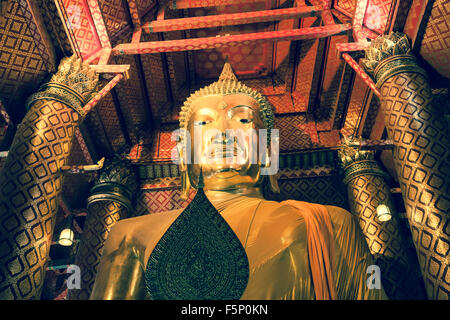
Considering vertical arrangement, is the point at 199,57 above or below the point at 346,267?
above

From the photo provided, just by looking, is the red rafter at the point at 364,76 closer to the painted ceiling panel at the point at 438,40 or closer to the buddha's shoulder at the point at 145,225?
the painted ceiling panel at the point at 438,40

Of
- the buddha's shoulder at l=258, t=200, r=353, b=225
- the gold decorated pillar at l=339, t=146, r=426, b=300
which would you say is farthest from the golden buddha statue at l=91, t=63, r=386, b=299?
the gold decorated pillar at l=339, t=146, r=426, b=300

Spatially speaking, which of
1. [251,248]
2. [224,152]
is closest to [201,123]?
[224,152]

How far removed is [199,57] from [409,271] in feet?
16.8

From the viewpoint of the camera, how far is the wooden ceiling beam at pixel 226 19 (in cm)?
503

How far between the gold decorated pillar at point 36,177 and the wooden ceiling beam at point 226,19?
1.72m

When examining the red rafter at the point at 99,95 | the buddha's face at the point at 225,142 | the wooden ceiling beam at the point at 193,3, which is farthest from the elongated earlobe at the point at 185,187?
the wooden ceiling beam at the point at 193,3

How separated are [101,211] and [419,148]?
3.77 meters

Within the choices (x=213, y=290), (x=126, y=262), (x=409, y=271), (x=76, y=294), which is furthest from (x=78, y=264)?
(x=409, y=271)

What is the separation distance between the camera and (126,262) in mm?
2703

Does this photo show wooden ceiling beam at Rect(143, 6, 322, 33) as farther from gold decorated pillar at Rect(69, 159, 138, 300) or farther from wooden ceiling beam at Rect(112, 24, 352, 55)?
gold decorated pillar at Rect(69, 159, 138, 300)

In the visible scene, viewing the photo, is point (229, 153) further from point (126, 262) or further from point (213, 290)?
point (213, 290)

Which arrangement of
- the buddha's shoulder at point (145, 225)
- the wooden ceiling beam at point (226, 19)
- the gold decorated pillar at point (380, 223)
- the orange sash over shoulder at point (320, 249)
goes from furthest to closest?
the wooden ceiling beam at point (226, 19) → the gold decorated pillar at point (380, 223) → the buddha's shoulder at point (145, 225) → the orange sash over shoulder at point (320, 249)

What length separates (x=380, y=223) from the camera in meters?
4.09
